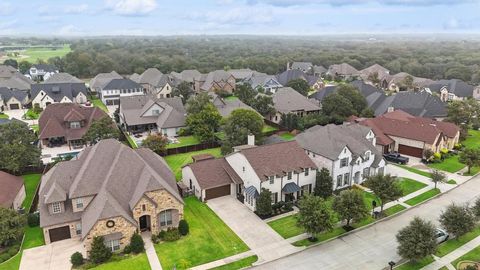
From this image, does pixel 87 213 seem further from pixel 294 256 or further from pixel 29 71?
pixel 29 71

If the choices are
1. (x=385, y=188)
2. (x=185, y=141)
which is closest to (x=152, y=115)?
(x=185, y=141)

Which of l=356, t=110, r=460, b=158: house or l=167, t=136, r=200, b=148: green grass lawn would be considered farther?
l=167, t=136, r=200, b=148: green grass lawn

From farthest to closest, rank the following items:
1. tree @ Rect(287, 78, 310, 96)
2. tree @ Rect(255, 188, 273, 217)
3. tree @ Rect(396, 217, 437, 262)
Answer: tree @ Rect(287, 78, 310, 96) < tree @ Rect(255, 188, 273, 217) < tree @ Rect(396, 217, 437, 262)

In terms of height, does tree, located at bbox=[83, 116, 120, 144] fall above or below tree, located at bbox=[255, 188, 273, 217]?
above

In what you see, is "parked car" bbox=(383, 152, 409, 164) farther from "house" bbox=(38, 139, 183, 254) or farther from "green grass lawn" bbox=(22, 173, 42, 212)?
"green grass lawn" bbox=(22, 173, 42, 212)

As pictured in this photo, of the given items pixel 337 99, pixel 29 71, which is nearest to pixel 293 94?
pixel 337 99

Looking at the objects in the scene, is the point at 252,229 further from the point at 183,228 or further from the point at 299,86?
the point at 299,86

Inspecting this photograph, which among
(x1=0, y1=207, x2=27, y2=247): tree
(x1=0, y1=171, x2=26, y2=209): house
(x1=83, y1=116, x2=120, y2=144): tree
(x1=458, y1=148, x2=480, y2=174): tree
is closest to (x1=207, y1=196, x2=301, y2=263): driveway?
(x1=0, y1=207, x2=27, y2=247): tree
